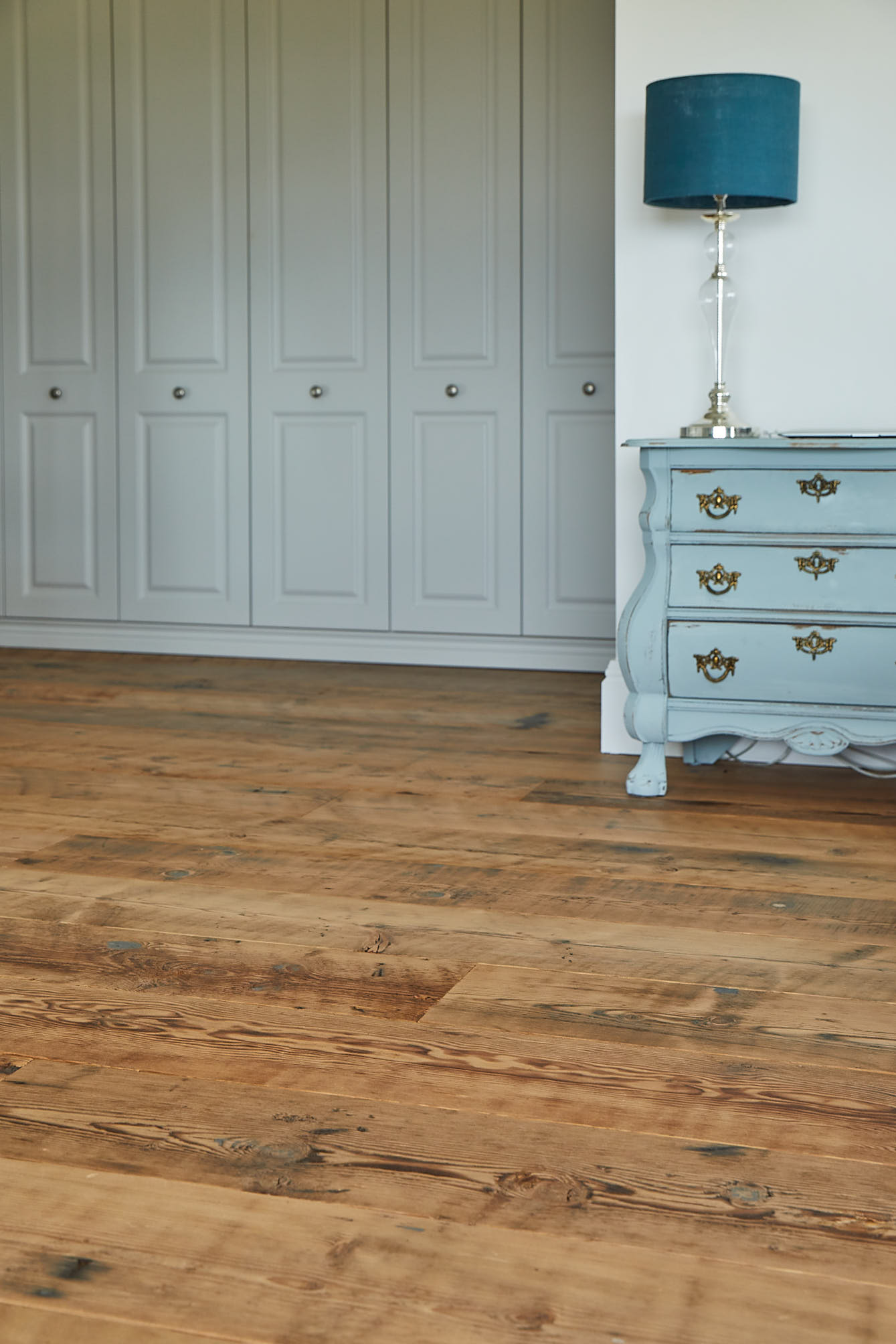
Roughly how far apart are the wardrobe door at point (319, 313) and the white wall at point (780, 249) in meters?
1.53

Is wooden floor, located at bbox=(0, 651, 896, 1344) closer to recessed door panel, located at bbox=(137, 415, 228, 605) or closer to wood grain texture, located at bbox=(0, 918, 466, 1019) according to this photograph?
wood grain texture, located at bbox=(0, 918, 466, 1019)

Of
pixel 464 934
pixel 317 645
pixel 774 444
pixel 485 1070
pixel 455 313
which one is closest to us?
pixel 485 1070

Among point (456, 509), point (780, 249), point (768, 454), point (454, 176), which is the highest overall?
point (454, 176)

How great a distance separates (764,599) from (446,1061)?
1443 millimetres

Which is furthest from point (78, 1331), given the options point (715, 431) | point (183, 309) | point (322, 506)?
point (183, 309)

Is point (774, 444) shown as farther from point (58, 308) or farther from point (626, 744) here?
point (58, 308)

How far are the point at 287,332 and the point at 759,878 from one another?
9.66 ft

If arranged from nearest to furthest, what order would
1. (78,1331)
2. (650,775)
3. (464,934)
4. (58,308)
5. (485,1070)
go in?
(78,1331), (485,1070), (464,934), (650,775), (58,308)

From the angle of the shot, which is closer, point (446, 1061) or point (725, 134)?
point (446, 1061)

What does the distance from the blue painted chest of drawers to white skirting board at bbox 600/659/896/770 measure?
35 centimetres

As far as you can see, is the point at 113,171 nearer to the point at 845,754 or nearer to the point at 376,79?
the point at 376,79

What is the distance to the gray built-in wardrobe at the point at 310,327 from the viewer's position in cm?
427

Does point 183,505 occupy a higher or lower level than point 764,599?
higher

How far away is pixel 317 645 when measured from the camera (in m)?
4.64
